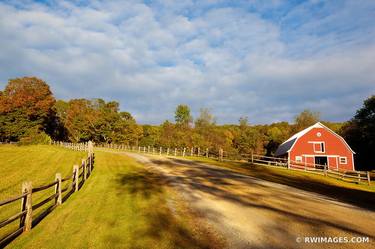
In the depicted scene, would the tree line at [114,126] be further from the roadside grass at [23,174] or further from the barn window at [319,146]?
the roadside grass at [23,174]

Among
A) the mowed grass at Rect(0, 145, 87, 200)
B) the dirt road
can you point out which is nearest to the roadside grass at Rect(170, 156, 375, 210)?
the dirt road

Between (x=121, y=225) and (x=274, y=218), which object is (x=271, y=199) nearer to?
(x=274, y=218)

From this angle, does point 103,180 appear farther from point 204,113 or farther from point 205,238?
point 204,113

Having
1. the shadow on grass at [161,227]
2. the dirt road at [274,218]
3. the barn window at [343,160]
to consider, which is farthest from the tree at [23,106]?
the barn window at [343,160]

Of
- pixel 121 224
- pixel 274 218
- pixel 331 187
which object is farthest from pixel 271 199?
pixel 331 187

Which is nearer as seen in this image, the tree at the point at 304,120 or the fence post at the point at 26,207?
the fence post at the point at 26,207

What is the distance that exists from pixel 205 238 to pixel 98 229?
375cm

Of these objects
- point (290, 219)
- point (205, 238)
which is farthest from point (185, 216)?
point (290, 219)

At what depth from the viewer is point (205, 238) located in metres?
8.05

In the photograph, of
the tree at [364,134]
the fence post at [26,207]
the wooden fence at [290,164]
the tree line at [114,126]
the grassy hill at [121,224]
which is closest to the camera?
the grassy hill at [121,224]

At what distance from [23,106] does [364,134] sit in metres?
77.0

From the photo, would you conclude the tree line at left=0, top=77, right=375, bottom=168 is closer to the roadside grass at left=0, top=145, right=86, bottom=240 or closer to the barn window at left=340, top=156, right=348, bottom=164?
the barn window at left=340, top=156, right=348, bottom=164

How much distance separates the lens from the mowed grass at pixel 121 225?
7.94 m

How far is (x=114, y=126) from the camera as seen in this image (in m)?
85.2
